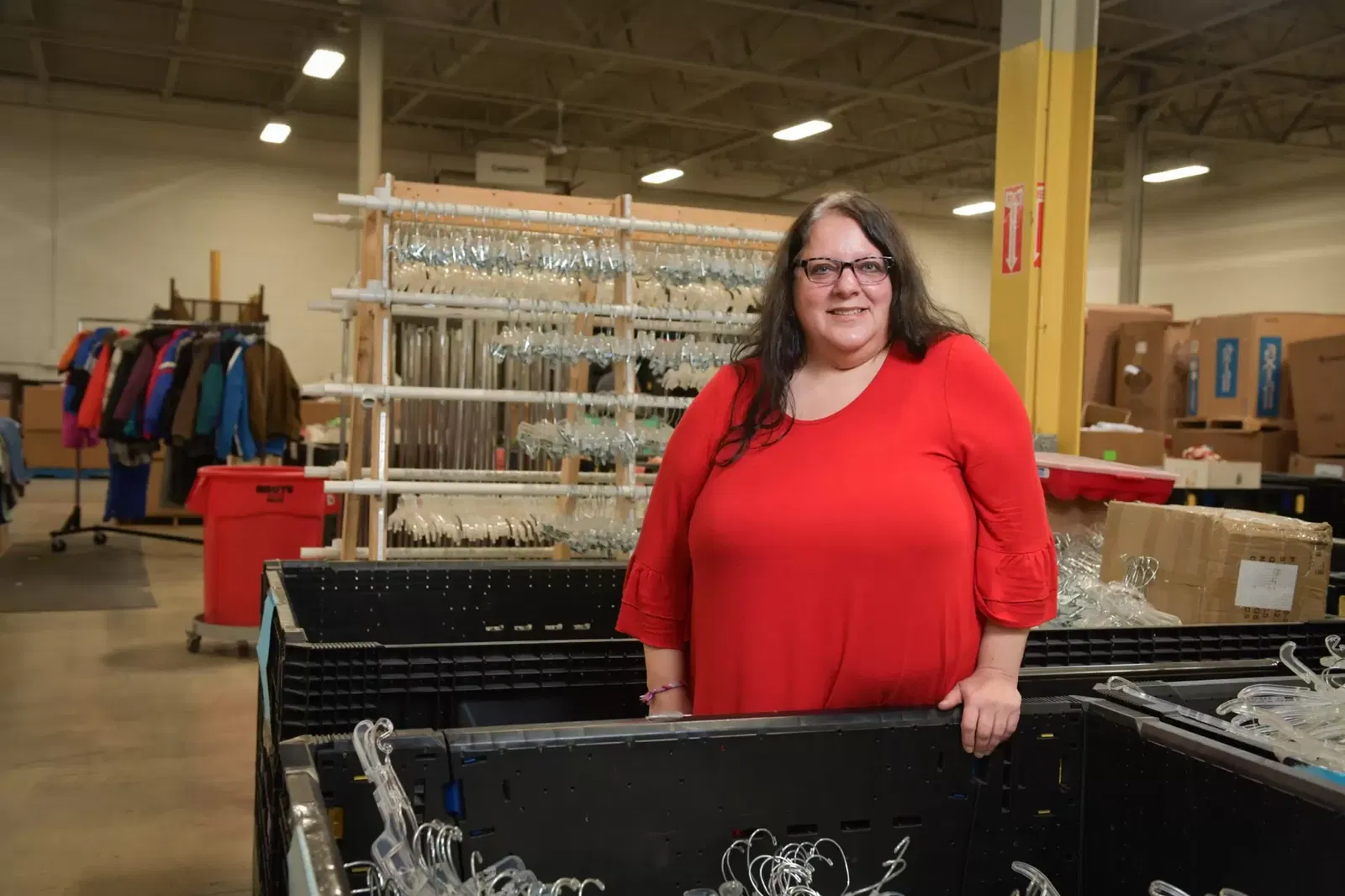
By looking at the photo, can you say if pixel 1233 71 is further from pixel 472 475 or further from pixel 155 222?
pixel 155 222

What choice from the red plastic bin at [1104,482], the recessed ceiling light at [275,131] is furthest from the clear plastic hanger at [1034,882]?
the recessed ceiling light at [275,131]

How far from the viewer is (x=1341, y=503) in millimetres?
5957

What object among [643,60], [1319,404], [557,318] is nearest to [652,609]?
[557,318]

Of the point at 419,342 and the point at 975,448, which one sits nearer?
the point at 975,448

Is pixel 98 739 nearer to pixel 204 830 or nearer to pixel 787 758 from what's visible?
pixel 204 830

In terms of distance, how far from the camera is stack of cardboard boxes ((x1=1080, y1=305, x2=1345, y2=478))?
7.02 m

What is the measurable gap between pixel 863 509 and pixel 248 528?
4.49 meters

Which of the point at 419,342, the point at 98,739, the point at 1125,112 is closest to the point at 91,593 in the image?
the point at 98,739

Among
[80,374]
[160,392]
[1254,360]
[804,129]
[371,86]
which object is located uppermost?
[804,129]

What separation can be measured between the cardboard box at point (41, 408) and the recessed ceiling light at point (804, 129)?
27.6ft

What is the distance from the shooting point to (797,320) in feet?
5.67

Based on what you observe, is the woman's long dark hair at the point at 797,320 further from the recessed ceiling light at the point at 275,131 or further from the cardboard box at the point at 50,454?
the cardboard box at the point at 50,454

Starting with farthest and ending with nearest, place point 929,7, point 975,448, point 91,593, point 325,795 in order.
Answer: point 929,7 < point 91,593 < point 975,448 < point 325,795

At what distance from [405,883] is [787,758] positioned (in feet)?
1.56
